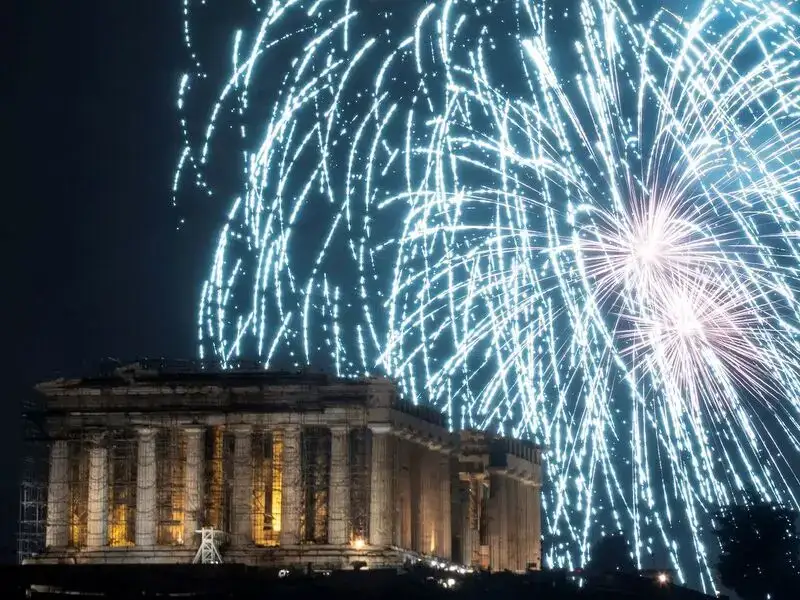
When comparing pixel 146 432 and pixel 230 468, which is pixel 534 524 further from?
pixel 146 432

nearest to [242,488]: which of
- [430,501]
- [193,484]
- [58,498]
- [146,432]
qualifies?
[193,484]

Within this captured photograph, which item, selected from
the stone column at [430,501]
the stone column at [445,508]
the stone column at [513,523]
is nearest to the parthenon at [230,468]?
the stone column at [430,501]

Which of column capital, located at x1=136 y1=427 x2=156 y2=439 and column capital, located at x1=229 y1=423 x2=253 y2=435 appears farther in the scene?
column capital, located at x1=136 y1=427 x2=156 y2=439

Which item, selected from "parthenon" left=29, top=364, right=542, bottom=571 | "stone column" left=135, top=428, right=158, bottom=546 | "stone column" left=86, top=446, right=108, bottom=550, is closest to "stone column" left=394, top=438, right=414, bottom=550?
"parthenon" left=29, top=364, right=542, bottom=571

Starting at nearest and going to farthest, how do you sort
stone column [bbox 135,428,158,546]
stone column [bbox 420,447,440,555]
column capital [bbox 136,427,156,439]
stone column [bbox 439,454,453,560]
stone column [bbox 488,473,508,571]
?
1. stone column [bbox 135,428,158,546]
2. column capital [bbox 136,427,156,439]
3. stone column [bbox 420,447,440,555]
4. stone column [bbox 439,454,453,560]
5. stone column [bbox 488,473,508,571]

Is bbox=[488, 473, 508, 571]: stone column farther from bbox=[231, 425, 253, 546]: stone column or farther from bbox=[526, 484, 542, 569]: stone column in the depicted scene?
bbox=[231, 425, 253, 546]: stone column

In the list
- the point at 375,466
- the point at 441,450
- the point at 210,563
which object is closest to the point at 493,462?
the point at 441,450

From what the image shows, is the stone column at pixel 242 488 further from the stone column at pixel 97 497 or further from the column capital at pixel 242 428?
the stone column at pixel 97 497
